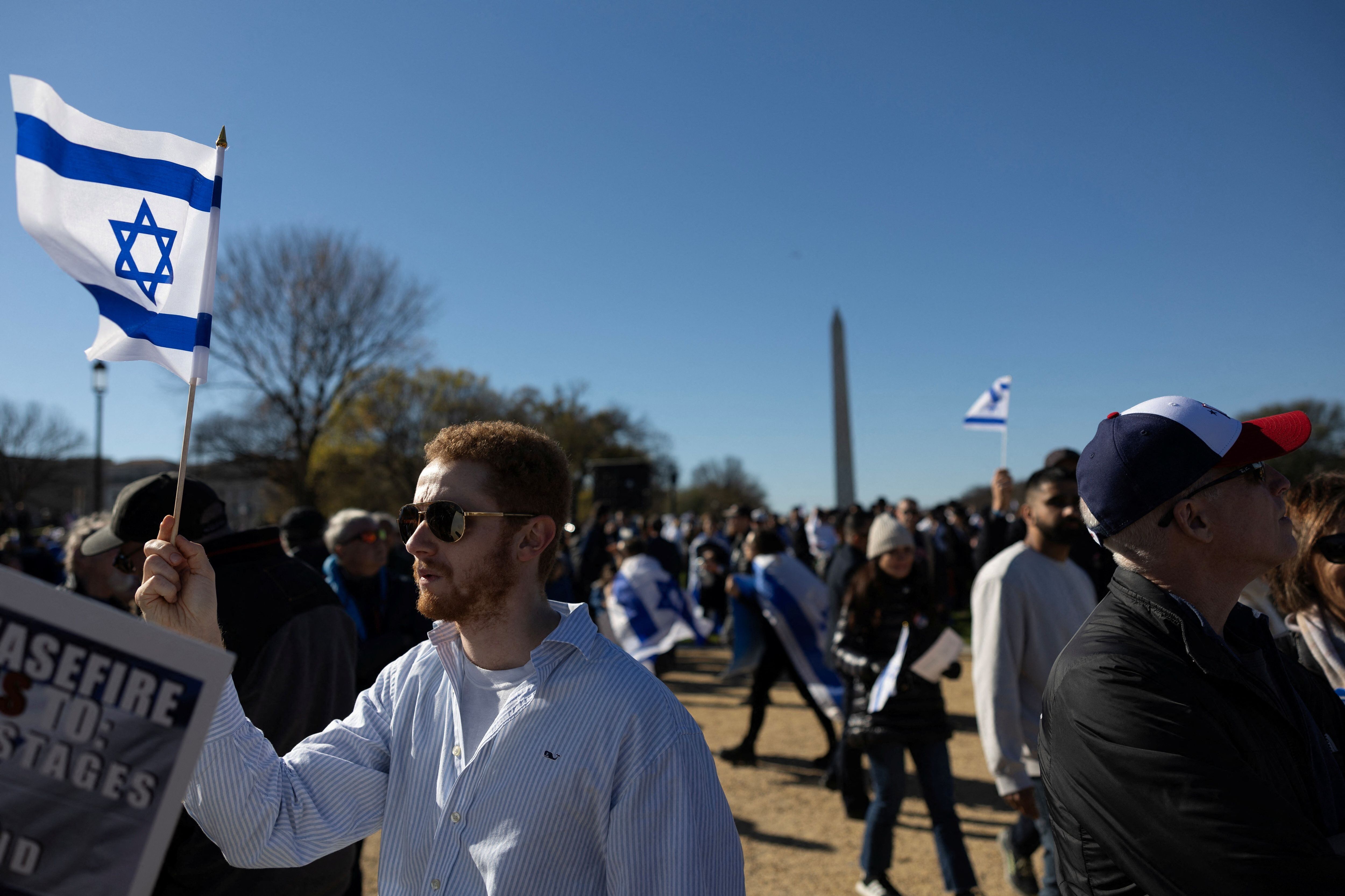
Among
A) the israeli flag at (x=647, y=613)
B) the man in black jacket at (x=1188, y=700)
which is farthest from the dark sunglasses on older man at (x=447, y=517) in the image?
the israeli flag at (x=647, y=613)

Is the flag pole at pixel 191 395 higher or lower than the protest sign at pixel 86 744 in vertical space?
higher

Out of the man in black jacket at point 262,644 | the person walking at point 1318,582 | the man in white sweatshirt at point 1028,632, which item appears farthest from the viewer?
the man in white sweatshirt at point 1028,632

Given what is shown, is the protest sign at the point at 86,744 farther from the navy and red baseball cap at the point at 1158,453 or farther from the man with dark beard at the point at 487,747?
the navy and red baseball cap at the point at 1158,453

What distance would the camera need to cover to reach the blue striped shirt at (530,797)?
1636mm

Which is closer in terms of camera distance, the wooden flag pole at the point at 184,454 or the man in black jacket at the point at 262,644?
the wooden flag pole at the point at 184,454

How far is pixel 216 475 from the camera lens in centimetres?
3077

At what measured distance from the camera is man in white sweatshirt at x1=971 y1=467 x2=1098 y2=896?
3906 mm

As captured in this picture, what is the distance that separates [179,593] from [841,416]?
30.9 meters

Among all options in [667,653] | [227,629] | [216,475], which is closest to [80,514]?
[216,475]

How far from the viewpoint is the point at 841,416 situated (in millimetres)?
31672

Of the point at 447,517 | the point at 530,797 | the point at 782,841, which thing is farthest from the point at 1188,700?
the point at 782,841

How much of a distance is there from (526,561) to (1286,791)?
1563 mm

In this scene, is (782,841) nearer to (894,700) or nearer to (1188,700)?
(894,700)

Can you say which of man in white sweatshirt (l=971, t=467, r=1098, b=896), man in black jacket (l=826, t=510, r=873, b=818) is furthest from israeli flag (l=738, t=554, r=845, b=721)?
man in white sweatshirt (l=971, t=467, r=1098, b=896)
